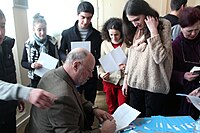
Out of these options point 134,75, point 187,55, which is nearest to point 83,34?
point 134,75

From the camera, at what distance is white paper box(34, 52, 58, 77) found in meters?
2.01

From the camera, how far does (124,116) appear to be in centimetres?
135

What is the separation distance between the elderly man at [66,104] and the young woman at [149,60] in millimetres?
414

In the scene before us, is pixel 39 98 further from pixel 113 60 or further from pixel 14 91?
pixel 113 60

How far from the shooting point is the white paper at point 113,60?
2166mm

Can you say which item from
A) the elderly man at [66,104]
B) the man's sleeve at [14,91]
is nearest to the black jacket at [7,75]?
the elderly man at [66,104]

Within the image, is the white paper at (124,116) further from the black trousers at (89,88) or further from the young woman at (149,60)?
the black trousers at (89,88)

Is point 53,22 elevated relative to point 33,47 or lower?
elevated

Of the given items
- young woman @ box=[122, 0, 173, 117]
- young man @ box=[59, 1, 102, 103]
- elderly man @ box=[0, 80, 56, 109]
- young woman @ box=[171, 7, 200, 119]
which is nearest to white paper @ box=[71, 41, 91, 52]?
young man @ box=[59, 1, 102, 103]

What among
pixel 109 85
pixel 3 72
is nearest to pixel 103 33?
pixel 109 85

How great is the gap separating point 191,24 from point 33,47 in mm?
1394

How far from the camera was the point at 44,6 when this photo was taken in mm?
2963

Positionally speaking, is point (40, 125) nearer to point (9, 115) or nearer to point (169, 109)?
point (9, 115)

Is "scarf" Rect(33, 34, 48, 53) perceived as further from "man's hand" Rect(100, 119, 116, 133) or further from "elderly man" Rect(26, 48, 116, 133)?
"man's hand" Rect(100, 119, 116, 133)
